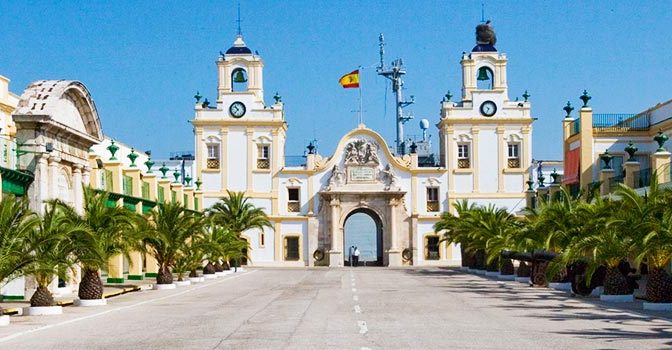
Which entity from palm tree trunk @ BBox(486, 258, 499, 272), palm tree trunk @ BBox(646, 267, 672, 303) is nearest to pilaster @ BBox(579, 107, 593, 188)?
palm tree trunk @ BBox(486, 258, 499, 272)

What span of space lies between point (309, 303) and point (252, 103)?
47.7 metres

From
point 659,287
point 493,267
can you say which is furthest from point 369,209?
point 659,287

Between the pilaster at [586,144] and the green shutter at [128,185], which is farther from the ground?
the pilaster at [586,144]

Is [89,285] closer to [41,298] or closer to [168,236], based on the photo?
[41,298]

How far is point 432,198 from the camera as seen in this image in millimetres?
76312

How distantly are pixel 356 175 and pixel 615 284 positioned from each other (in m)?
44.2

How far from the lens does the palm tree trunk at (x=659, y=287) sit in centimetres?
2797

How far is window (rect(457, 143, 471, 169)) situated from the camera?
76.4m

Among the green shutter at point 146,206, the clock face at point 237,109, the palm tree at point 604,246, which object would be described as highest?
the clock face at point 237,109

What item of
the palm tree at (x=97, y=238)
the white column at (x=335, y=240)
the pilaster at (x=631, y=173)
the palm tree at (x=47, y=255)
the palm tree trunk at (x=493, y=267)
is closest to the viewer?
the palm tree at (x=47, y=255)

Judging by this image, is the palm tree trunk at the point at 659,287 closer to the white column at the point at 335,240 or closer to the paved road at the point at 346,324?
the paved road at the point at 346,324

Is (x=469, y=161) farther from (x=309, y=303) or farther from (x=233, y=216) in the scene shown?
(x=309, y=303)

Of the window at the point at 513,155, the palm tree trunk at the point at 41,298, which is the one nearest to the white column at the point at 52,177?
the palm tree trunk at the point at 41,298

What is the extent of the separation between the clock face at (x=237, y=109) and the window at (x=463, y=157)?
16.0m
